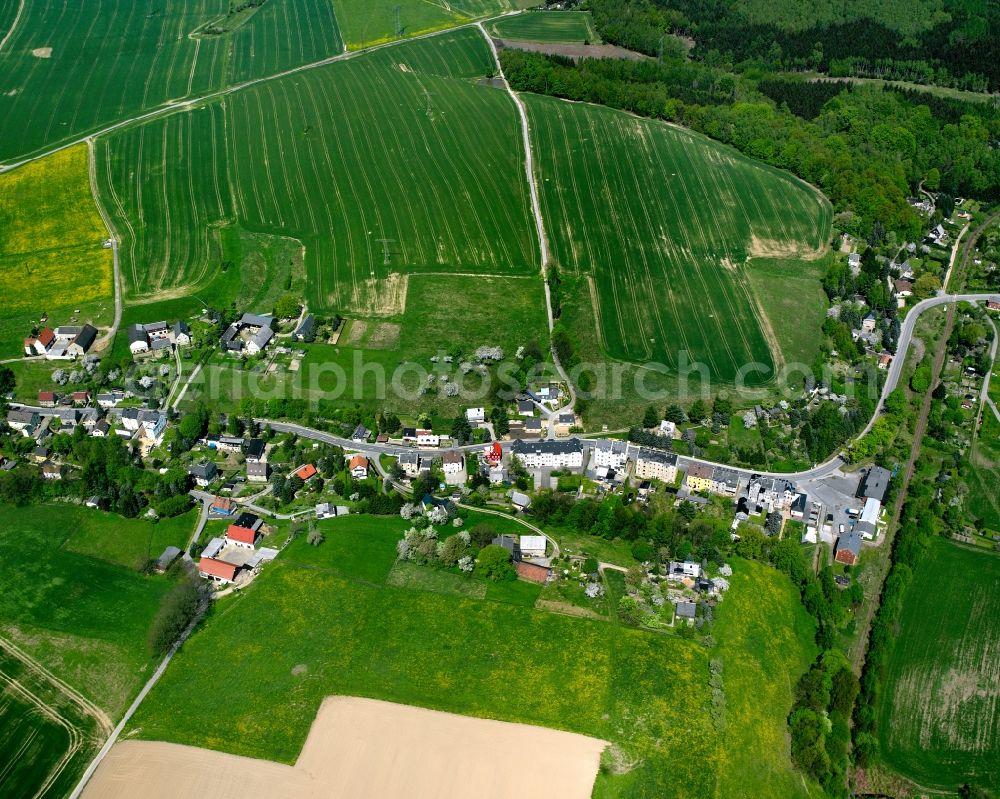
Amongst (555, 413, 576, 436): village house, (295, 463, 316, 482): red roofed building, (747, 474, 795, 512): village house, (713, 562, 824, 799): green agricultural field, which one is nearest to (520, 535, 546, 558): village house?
(713, 562, 824, 799): green agricultural field

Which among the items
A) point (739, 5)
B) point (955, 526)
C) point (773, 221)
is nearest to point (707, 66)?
point (739, 5)

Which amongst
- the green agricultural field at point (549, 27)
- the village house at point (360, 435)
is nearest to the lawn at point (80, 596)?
the village house at point (360, 435)

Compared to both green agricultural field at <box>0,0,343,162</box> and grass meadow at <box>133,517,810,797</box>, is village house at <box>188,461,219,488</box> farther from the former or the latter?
green agricultural field at <box>0,0,343,162</box>

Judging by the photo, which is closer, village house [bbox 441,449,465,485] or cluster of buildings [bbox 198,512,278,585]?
cluster of buildings [bbox 198,512,278,585]

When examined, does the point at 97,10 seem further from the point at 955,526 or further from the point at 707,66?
the point at 955,526

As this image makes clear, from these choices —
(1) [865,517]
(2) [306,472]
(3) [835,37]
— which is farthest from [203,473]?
(3) [835,37]

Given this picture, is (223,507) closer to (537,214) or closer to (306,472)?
(306,472)
